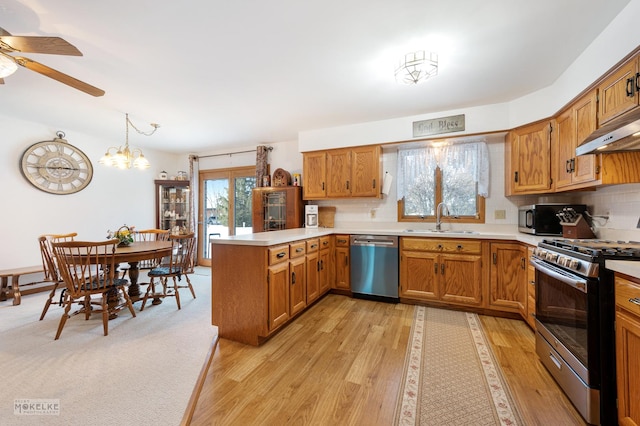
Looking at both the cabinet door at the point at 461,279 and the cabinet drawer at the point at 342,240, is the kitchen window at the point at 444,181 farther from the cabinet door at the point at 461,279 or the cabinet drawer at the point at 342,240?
the cabinet drawer at the point at 342,240

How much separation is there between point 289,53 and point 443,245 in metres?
2.56

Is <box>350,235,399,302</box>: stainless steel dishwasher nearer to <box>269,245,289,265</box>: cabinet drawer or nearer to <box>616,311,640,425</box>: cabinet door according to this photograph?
<box>269,245,289,265</box>: cabinet drawer

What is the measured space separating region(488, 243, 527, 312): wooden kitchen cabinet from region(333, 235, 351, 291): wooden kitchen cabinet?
5.38 ft

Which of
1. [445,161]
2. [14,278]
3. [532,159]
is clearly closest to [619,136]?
[532,159]

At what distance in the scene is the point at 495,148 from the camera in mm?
3355

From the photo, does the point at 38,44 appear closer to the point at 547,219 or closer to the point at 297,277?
the point at 297,277

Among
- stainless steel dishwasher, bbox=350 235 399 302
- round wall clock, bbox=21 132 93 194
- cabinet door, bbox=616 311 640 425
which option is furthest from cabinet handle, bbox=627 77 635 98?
round wall clock, bbox=21 132 93 194

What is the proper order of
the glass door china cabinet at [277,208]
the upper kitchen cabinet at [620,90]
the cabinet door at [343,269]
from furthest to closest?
the glass door china cabinet at [277,208], the cabinet door at [343,269], the upper kitchen cabinet at [620,90]

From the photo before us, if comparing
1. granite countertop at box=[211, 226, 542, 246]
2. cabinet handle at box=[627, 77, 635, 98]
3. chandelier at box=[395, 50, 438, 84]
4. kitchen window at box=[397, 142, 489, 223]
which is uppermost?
chandelier at box=[395, 50, 438, 84]

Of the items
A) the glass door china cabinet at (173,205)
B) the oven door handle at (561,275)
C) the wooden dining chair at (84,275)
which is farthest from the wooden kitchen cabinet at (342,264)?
the glass door china cabinet at (173,205)

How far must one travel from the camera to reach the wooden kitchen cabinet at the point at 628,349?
3.89ft

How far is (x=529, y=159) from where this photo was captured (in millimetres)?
2863

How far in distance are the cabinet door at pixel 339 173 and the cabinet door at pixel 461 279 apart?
161cm

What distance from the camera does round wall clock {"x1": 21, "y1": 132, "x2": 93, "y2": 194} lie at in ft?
12.4
